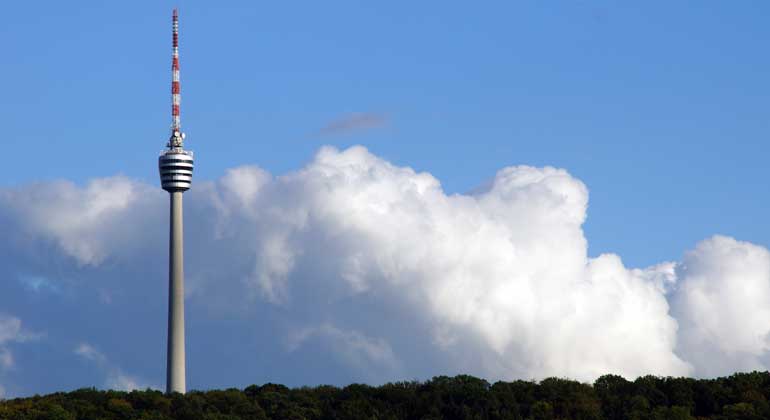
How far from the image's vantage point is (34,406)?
176625 millimetres

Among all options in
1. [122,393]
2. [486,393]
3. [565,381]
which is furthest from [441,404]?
[122,393]

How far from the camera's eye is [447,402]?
182125 millimetres

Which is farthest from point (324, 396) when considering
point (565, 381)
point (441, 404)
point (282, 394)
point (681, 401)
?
point (681, 401)

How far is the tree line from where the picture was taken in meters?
171

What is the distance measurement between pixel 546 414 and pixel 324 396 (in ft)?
113

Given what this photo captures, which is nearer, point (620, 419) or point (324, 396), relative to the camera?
point (620, 419)

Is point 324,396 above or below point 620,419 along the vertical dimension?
above

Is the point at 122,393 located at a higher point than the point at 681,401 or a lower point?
higher

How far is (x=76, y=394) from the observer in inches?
7451

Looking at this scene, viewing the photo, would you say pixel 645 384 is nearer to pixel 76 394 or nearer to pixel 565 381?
pixel 565 381

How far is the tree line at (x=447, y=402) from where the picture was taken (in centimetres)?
17112

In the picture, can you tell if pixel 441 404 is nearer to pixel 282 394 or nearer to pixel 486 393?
pixel 486 393

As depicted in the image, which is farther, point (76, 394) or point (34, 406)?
point (76, 394)

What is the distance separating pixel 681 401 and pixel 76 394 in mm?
84442
